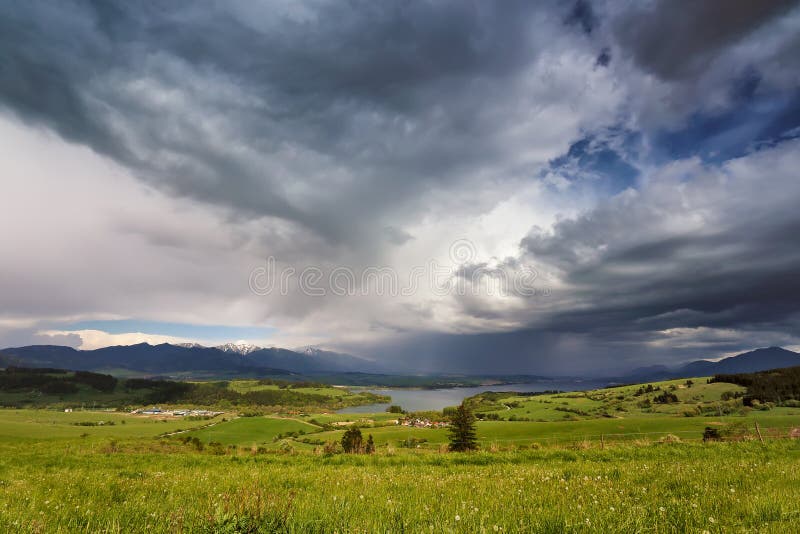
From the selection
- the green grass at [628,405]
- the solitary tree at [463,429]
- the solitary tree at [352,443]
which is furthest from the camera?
the green grass at [628,405]

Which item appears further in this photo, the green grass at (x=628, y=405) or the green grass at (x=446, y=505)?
the green grass at (x=628, y=405)

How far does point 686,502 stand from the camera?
621 cm

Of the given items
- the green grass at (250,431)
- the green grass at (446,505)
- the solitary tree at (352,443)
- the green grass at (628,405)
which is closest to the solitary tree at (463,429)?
the solitary tree at (352,443)

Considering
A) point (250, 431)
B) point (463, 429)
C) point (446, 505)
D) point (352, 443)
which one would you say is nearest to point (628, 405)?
point (463, 429)

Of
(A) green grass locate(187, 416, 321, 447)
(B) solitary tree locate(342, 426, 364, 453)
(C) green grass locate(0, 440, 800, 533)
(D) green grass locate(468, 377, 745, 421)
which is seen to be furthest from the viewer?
(A) green grass locate(187, 416, 321, 447)

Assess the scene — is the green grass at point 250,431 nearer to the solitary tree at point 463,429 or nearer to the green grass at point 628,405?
the solitary tree at point 463,429

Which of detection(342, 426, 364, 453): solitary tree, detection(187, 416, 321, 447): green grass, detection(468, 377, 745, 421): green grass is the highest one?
detection(342, 426, 364, 453): solitary tree

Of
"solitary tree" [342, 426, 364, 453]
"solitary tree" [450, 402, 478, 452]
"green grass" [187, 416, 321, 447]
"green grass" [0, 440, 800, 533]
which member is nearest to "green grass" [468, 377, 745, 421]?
"solitary tree" [450, 402, 478, 452]

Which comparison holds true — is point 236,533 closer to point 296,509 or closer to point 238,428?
point 296,509

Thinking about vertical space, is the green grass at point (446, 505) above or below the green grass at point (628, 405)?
above

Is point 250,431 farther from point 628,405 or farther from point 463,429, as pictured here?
point 628,405

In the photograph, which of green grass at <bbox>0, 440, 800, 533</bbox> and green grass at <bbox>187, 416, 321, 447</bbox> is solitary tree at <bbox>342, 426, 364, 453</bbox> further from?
green grass at <bbox>187, 416, 321, 447</bbox>

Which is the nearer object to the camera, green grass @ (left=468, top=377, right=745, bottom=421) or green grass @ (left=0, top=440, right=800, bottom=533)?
green grass @ (left=0, top=440, right=800, bottom=533)

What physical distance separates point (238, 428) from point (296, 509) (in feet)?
531
